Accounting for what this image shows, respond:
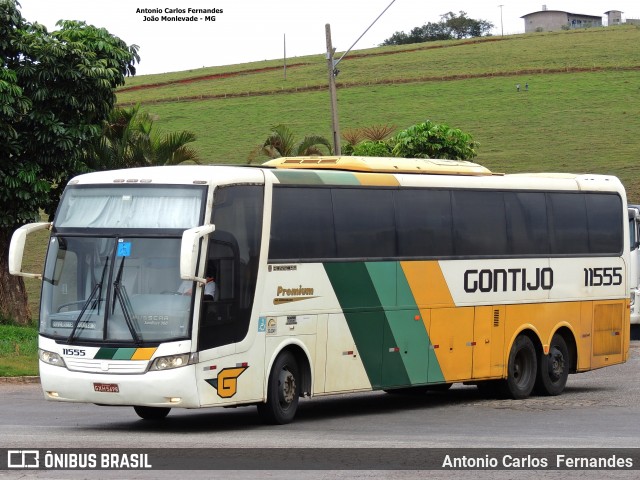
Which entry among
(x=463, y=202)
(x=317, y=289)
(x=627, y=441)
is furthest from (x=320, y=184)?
(x=627, y=441)

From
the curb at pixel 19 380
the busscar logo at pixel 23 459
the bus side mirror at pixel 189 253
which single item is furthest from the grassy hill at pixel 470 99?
the busscar logo at pixel 23 459

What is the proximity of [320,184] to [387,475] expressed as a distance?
669cm

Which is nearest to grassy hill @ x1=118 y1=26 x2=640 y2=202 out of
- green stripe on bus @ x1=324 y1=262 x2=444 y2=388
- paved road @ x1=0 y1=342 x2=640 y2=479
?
paved road @ x1=0 y1=342 x2=640 y2=479

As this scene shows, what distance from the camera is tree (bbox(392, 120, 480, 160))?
146 ft

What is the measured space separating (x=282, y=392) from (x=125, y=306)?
2.44 m

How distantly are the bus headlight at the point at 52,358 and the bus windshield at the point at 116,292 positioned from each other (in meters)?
0.23

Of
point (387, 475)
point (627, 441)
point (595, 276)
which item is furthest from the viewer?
point (595, 276)

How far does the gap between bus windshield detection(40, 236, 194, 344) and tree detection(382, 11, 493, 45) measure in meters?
147

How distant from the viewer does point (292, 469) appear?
1175cm

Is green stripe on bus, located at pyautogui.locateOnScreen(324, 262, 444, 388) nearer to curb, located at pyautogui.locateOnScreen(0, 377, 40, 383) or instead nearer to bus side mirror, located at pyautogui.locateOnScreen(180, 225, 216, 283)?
bus side mirror, located at pyautogui.locateOnScreen(180, 225, 216, 283)

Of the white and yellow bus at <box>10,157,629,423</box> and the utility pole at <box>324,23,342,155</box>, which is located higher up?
the utility pole at <box>324,23,342,155</box>

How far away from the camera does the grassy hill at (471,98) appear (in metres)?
71.8

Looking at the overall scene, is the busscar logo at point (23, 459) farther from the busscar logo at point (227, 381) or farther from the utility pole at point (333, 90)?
the utility pole at point (333, 90)

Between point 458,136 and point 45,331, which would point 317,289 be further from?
point 458,136
